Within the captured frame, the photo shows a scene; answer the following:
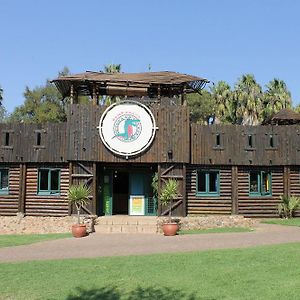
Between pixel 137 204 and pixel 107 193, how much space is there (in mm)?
1701

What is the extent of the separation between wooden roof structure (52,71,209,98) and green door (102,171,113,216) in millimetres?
4385

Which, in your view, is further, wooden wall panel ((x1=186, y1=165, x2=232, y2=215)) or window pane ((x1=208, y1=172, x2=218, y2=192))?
window pane ((x1=208, y1=172, x2=218, y2=192))

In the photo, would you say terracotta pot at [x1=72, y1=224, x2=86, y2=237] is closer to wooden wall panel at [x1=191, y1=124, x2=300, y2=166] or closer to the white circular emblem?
the white circular emblem

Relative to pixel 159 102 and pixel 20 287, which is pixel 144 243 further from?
pixel 159 102

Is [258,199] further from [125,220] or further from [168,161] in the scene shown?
[125,220]

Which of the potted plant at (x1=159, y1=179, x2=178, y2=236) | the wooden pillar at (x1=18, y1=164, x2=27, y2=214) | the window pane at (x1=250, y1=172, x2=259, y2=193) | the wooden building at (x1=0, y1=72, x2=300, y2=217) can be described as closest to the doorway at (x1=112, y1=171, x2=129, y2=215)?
the wooden building at (x1=0, y1=72, x2=300, y2=217)

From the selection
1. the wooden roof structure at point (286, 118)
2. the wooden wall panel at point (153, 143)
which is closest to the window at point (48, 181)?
the wooden wall panel at point (153, 143)

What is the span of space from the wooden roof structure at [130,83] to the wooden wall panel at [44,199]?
4.33m

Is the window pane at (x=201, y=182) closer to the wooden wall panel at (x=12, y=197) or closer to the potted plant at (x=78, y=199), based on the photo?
the potted plant at (x=78, y=199)

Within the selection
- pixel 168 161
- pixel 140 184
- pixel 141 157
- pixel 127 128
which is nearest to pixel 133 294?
pixel 168 161

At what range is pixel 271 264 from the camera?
419 inches

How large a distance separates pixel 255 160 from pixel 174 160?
4.76m

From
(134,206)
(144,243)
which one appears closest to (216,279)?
(144,243)

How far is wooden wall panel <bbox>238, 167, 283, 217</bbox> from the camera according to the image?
23641mm
